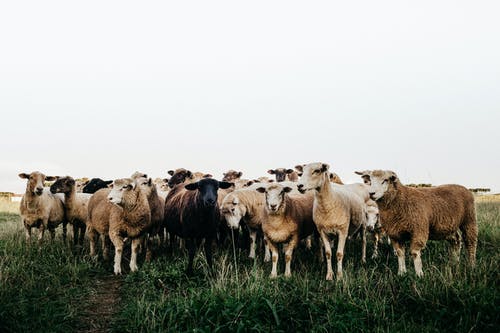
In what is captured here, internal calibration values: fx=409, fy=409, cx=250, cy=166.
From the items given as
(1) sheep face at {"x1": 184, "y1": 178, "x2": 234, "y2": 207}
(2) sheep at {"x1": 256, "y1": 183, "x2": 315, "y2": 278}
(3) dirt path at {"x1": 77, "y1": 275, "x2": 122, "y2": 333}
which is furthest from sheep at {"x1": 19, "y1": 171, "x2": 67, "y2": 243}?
(2) sheep at {"x1": 256, "y1": 183, "x2": 315, "y2": 278}

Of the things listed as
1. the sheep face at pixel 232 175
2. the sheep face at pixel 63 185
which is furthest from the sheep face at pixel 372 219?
the sheep face at pixel 63 185

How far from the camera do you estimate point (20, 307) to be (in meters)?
6.27

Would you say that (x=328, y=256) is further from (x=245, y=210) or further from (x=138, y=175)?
(x=138, y=175)

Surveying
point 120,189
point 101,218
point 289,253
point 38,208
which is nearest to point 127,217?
point 120,189

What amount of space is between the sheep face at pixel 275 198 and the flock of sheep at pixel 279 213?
2 cm

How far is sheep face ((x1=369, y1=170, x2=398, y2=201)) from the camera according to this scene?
26.3 feet

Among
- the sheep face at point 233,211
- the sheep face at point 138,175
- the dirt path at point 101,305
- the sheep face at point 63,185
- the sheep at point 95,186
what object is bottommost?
the dirt path at point 101,305

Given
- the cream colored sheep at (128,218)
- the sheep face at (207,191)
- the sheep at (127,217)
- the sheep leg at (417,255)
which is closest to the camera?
the sheep leg at (417,255)

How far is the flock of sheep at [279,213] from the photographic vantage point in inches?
322

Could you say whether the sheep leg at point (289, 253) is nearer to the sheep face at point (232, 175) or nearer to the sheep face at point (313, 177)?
the sheep face at point (313, 177)

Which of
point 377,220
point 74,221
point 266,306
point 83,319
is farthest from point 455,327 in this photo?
point 74,221

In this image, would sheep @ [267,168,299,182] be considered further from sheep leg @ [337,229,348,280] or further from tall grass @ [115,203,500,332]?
tall grass @ [115,203,500,332]

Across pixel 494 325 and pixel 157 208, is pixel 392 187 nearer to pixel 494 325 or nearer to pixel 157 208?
pixel 494 325

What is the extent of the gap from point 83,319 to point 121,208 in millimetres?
3760
